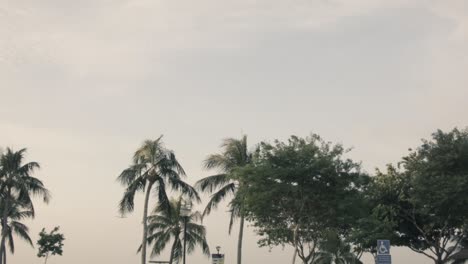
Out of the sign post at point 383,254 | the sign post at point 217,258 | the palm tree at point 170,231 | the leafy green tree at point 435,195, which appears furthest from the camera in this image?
the palm tree at point 170,231

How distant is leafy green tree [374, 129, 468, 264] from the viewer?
3900 cm

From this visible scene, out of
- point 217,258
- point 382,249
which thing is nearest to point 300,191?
point 217,258

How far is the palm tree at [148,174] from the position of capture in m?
41.7

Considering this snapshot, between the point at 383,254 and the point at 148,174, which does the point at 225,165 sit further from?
the point at 383,254

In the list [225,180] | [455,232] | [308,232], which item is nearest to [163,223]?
[225,180]

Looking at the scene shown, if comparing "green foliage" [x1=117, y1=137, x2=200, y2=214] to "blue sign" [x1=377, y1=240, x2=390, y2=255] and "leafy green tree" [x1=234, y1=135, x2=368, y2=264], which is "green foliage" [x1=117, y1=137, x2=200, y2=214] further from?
"blue sign" [x1=377, y1=240, x2=390, y2=255]

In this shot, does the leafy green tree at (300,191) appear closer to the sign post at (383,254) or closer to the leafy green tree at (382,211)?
the leafy green tree at (382,211)

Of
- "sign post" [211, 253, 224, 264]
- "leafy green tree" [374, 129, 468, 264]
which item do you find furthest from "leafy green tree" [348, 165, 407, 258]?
"sign post" [211, 253, 224, 264]

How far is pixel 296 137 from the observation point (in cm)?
3822

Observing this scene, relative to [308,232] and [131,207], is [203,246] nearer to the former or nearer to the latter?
[131,207]

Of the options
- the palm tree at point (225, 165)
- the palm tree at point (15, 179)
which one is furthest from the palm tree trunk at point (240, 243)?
the palm tree at point (15, 179)

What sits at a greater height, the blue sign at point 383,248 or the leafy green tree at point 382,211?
the leafy green tree at point 382,211

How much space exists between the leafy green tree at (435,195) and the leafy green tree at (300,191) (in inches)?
200

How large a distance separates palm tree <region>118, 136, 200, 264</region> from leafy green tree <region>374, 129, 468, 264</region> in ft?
54.4
